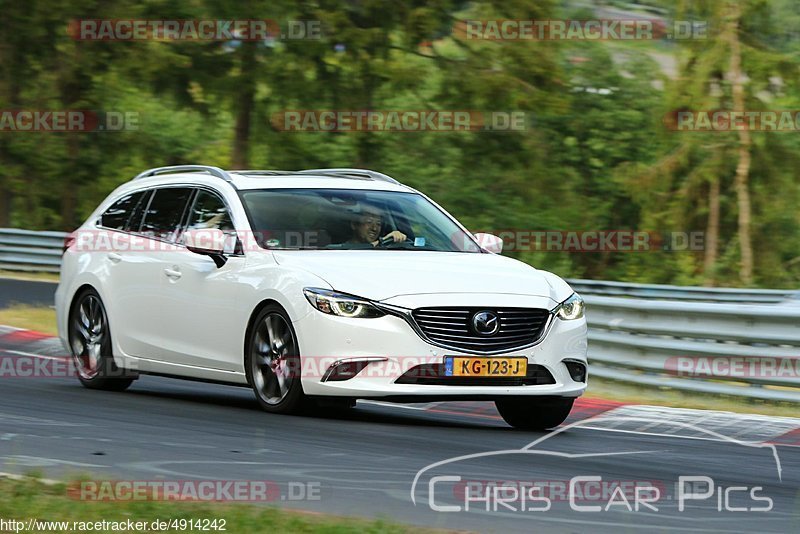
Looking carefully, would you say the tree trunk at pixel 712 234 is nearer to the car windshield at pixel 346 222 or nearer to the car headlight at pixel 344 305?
the car windshield at pixel 346 222

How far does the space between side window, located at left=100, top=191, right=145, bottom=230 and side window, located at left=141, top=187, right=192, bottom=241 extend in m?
0.31

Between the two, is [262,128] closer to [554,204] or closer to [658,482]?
[554,204]

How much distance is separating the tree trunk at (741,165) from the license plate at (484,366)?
31606 mm

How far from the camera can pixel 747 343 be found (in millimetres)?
12648

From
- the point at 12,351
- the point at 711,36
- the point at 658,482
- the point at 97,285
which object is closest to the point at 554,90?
the point at 711,36

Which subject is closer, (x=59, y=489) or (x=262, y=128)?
(x=59, y=489)

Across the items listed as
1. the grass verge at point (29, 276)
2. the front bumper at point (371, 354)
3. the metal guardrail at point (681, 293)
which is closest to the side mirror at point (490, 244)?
the front bumper at point (371, 354)

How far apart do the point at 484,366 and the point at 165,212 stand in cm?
331

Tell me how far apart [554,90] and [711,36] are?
572cm

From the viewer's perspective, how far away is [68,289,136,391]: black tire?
11.9m

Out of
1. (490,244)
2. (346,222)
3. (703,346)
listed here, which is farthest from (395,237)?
(703,346)

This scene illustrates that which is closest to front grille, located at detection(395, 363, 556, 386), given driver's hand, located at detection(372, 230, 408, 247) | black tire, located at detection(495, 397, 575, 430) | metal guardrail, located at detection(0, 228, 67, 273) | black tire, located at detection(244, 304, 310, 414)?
black tire, located at detection(495, 397, 575, 430)

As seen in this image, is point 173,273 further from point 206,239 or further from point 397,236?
point 397,236

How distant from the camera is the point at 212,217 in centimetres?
1100
